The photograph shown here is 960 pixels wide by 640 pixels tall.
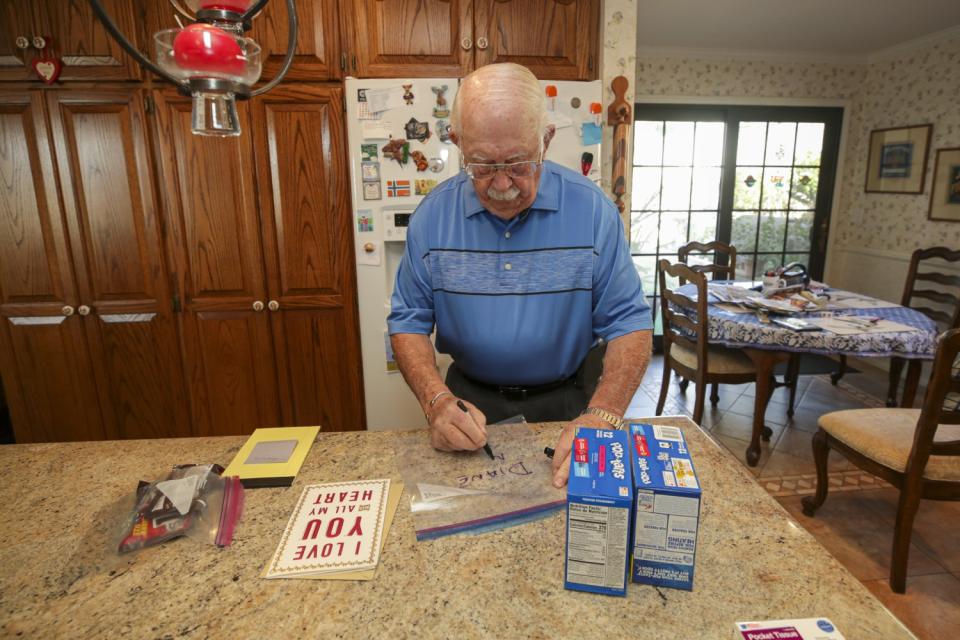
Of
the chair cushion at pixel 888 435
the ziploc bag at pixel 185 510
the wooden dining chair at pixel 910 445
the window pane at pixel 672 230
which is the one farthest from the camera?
the window pane at pixel 672 230

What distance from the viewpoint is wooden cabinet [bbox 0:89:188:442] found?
7.09ft

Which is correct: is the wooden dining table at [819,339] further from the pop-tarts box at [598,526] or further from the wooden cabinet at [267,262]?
the pop-tarts box at [598,526]

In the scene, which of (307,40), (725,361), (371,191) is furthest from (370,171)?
(725,361)

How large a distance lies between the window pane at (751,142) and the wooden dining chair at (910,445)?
9.35 feet

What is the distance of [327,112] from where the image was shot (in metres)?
2.20

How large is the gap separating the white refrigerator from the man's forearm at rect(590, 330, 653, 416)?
1157 mm

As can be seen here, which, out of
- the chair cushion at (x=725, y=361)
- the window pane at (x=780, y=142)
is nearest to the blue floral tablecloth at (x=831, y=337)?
the chair cushion at (x=725, y=361)

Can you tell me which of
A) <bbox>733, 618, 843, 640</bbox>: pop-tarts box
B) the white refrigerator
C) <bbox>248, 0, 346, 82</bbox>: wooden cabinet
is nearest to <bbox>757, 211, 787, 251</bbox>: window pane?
the white refrigerator

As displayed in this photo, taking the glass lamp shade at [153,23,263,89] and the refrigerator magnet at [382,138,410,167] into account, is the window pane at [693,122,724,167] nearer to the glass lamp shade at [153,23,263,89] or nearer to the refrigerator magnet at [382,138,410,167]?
the refrigerator magnet at [382,138,410,167]

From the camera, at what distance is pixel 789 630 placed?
580 millimetres

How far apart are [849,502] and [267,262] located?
2.77 meters

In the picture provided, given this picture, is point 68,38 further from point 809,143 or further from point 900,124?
point 900,124

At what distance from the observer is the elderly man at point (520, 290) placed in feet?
3.79

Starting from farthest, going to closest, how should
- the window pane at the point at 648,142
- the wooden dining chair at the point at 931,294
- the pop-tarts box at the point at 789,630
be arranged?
the window pane at the point at 648,142 < the wooden dining chair at the point at 931,294 < the pop-tarts box at the point at 789,630
